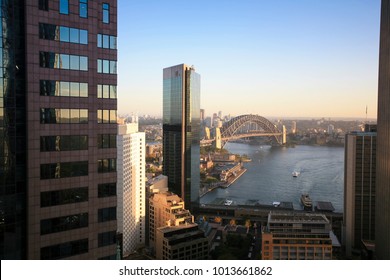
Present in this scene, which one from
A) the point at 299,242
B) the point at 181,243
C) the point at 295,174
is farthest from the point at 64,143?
→ the point at 295,174

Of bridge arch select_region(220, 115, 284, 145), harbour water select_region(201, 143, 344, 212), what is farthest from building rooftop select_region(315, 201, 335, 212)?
bridge arch select_region(220, 115, 284, 145)

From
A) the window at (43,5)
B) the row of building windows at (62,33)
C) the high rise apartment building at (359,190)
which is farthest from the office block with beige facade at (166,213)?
the window at (43,5)

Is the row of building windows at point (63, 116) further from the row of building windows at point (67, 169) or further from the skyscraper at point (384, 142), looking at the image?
the skyscraper at point (384, 142)

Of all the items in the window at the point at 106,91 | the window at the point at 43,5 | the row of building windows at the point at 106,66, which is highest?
the window at the point at 43,5

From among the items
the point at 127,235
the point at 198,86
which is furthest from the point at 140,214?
the point at 198,86

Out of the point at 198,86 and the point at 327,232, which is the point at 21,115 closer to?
the point at 327,232

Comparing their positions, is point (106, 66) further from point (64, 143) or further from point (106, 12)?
point (64, 143)
